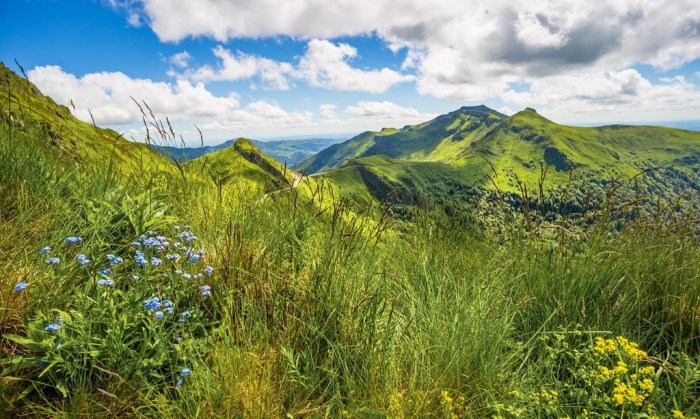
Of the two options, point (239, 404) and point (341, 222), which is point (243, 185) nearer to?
point (341, 222)

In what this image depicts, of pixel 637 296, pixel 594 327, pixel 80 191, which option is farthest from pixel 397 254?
pixel 80 191

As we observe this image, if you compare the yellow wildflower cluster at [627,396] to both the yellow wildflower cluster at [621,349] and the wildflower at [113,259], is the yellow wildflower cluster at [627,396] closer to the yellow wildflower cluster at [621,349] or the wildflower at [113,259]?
the yellow wildflower cluster at [621,349]

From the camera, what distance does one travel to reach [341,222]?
502cm

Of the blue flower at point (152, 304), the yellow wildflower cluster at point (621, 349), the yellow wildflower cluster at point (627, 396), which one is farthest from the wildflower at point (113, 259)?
the yellow wildflower cluster at point (621, 349)

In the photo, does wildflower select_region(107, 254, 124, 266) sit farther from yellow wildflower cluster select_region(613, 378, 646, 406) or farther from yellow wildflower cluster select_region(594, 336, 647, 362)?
yellow wildflower cluster select_region(594, 336, 647, 362)

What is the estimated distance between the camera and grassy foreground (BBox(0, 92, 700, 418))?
8.96 feet

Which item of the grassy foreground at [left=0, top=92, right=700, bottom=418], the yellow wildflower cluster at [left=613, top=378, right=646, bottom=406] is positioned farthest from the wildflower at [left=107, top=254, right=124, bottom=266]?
the yellow wildflower cluster at [left=613, top=378, right=646, bottom=406]

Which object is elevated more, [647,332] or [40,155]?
[40,155]

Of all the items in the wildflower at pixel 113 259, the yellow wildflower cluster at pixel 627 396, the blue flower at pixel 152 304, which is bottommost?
the yellow wildflower cluster at pixel 627 396

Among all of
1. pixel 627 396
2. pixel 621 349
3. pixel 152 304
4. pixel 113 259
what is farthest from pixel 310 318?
pixel 621 349

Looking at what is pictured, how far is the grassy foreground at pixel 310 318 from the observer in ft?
8.96

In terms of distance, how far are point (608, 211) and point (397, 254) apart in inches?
112

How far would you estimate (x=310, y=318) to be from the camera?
3379mm

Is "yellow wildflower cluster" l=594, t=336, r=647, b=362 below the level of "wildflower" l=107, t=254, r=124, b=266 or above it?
below
